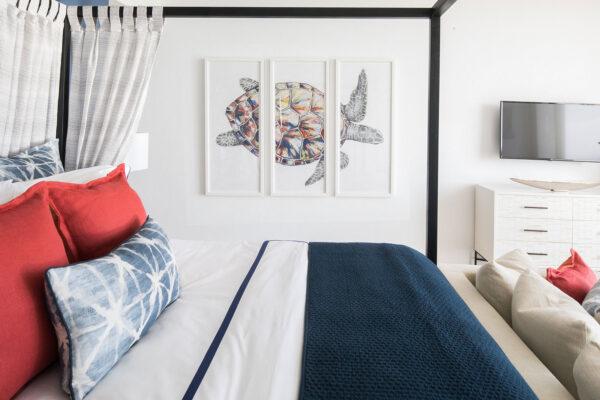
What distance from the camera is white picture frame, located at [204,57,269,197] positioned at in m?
3.53

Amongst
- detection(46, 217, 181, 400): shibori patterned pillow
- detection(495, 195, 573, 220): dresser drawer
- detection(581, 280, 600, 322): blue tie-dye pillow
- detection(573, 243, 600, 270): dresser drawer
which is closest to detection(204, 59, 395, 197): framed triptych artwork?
detection(495, 195, 573, 220): dresser drawer

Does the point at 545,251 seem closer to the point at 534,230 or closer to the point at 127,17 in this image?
the point at 534,230

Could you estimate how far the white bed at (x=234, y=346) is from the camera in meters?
0.88

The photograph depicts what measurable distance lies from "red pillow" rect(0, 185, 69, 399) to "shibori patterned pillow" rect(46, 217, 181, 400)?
37mm

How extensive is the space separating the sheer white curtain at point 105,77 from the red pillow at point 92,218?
28.7 inches

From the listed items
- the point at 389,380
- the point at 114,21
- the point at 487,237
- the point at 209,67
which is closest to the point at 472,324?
the point at 389,380

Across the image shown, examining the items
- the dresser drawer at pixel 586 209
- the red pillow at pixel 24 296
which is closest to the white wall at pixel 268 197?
the dresser drawer at pixel 586 209

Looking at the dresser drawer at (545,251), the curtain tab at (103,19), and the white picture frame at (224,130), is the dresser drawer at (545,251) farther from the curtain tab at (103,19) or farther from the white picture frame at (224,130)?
the curtain tab at (103,19)

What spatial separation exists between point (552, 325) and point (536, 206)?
2450 millimetres

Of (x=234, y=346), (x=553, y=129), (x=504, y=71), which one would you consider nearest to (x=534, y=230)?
(x=553, y=129)

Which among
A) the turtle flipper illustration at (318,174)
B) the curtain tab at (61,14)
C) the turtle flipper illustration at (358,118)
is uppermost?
the curtain tab at (61,14)

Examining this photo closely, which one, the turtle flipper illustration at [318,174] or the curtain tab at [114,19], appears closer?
the curtain tab at [114,19]

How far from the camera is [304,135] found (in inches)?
140

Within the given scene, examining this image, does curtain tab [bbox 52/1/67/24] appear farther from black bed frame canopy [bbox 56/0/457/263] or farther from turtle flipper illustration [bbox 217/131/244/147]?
turtle flipper illustration [bbox 217/131/244/147]
